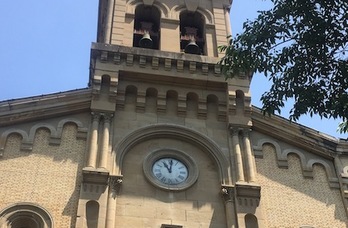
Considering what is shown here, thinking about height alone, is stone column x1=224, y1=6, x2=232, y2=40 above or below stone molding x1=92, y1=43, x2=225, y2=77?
above

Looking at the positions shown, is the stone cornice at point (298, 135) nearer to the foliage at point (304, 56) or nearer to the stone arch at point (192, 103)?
the stone arch at point (192, 103)

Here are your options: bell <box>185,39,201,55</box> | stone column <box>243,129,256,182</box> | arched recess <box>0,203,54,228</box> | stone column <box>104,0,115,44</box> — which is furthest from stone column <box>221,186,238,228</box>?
stone column <box>104,0,115,44</box>

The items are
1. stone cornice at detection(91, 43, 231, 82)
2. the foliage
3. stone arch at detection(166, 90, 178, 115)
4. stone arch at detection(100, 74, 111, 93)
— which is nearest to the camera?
the foliage

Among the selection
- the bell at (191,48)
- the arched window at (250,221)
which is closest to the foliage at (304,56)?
the arched window at (250,221)

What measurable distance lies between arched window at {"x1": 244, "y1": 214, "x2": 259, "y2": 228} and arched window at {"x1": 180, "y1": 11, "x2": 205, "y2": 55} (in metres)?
7.70

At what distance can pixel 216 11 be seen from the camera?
82.7 ft

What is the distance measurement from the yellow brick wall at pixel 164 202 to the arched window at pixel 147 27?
5.45m

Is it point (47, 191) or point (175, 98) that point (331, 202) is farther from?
point (47, 191)

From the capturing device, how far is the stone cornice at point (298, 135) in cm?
2047

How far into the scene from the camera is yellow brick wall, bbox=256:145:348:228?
18344 millimetres

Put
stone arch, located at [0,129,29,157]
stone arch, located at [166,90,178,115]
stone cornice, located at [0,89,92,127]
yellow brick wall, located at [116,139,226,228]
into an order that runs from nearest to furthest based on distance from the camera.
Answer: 1. yellow brick wall, located at [116,139,226,228]
2. stone arch, located at [0,129,29,157]
3. stone cornice, located at [0,89,92,127]
4. stone arch, located at [166,90,178,115]

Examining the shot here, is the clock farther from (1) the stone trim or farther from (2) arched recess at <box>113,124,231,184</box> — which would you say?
(1) the stone trim

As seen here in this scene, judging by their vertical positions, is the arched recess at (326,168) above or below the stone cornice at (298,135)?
below

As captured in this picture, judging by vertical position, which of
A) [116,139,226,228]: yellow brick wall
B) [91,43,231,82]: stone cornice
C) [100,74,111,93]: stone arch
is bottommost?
[116,139,226,228]: yellow brick wall
